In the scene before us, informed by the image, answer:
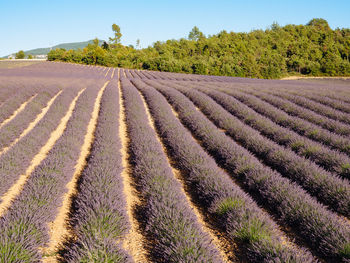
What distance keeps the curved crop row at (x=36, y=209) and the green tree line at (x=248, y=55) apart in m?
46.8

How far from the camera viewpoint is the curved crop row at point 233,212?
2271mm

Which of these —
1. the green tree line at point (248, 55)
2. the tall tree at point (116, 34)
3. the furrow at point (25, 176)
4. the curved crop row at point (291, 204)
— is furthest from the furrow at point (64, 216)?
the tall tree at point (116, 34)

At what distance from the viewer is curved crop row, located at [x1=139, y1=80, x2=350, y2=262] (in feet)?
7.95

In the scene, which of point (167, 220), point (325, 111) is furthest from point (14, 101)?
point (325, 111)

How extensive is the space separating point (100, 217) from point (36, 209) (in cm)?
81

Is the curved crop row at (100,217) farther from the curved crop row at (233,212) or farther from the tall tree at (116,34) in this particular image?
the tall tree at (116,34)

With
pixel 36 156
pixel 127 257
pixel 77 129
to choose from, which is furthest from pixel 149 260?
pixel 77 129

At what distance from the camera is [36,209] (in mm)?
2797

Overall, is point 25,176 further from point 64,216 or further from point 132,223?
point 132,223

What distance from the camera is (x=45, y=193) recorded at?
3.19m

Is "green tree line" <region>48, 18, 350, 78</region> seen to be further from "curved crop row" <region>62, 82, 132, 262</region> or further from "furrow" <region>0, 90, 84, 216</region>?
"curved crop row" <region>62, 82, 132, 262</region>

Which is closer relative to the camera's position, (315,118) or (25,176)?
(25,176)

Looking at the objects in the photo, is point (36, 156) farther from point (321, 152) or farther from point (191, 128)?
point (321, 152)

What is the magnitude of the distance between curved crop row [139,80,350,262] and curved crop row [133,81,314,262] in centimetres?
28
